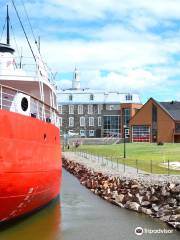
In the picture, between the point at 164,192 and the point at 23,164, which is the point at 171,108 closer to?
the point at 164,192

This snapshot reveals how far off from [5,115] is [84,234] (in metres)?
5.83

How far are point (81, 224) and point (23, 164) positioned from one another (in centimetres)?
483

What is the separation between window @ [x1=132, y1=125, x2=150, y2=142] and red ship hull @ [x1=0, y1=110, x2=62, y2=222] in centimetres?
8203

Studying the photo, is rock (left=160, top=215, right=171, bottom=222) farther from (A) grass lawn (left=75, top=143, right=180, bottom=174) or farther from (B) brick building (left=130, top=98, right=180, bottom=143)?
(B) brick building (left=130, top=98, right=180, bottom=143)

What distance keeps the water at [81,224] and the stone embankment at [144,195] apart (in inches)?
18.6

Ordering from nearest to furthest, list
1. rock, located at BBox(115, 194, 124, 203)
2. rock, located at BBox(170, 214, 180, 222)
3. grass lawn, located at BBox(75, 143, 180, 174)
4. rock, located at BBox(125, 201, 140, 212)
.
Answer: rock, located at BBox(170, 214, 180, 222) → rock, located at BBox(125, 201, 140, 212) → rock, located at BBox(115, 194, 124, 203) → grass lawn, located at BBox(75, 143, 180, 174)

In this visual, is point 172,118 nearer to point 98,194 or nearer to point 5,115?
point 98,194

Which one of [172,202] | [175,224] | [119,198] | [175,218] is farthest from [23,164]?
[119,198]

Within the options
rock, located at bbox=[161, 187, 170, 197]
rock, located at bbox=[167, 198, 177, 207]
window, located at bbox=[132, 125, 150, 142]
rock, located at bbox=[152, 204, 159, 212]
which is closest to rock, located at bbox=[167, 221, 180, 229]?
rock, located at bbox=[167, 198, 177, 207]

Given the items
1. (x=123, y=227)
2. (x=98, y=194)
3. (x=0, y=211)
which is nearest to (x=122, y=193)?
(x=98, y=194)

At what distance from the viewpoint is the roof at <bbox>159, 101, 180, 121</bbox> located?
100912mm

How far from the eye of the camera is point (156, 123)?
4013 inches

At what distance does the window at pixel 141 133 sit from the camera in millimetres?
103375

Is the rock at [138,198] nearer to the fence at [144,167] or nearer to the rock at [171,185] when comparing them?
the rock at [171,185]
